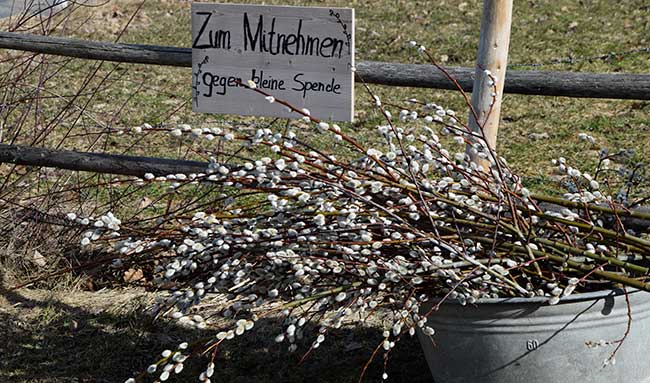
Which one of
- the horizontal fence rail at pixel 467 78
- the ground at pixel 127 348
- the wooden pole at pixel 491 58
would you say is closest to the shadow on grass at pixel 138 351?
the ground at pixel 127 348

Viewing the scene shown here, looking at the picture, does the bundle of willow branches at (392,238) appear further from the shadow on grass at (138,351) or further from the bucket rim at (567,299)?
the shadow on grass at (138,351)

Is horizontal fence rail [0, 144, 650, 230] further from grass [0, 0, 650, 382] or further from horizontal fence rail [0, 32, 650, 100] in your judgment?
horizontal fence rail [0, 32, 650, 100]

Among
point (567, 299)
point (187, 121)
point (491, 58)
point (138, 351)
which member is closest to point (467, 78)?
point (491, 58)

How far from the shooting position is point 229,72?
3.79m

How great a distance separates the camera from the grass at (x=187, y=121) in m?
3.93

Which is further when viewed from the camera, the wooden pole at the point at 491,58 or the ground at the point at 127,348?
the ground at the point at 127,348

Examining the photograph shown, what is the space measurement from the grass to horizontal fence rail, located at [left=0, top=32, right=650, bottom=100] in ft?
1.24

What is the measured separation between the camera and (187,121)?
725cm

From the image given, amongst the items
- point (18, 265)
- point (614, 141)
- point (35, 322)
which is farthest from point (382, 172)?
point (614, 141)

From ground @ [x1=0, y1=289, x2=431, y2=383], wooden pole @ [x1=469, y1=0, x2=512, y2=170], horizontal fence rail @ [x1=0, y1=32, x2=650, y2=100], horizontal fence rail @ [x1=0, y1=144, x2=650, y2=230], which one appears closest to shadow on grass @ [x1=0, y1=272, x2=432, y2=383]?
ground @ [x1=0, y1=289, x2=431, y2=383]

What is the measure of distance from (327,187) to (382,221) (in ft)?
0.63

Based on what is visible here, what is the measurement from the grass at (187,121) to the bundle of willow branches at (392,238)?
43 centimetres

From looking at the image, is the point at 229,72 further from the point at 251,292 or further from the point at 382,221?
the point at 382,221

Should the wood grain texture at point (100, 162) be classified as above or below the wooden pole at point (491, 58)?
below
